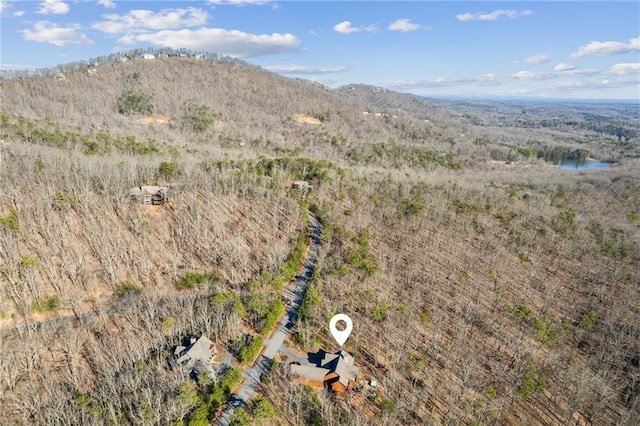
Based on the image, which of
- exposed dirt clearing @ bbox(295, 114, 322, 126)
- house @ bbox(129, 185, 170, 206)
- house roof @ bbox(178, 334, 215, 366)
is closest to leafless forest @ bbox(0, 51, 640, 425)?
house @ bbox(129, 185, 170, 206)

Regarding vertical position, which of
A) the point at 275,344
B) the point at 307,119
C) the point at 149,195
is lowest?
the point at 275,344

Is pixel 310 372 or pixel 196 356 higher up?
pixel 196 356

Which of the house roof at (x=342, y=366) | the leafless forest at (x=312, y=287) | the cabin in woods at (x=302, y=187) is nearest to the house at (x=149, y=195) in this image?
the leafless forest at (x=312, y=287)

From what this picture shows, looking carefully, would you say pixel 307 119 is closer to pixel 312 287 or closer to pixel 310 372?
pixel 312 287

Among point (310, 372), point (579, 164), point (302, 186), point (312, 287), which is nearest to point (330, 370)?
point (310, 372)

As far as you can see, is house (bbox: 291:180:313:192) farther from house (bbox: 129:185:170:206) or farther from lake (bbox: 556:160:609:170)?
lake (bbox: 556:160:609:170)

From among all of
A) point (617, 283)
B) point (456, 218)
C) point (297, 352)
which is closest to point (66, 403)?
point (297, 352)
